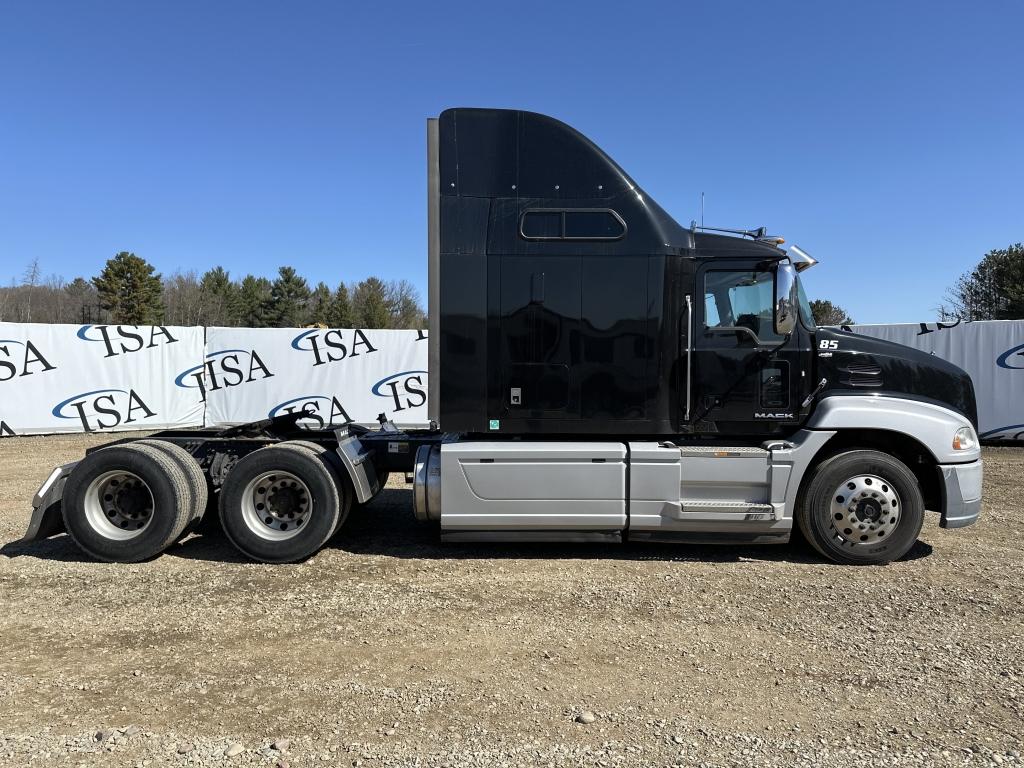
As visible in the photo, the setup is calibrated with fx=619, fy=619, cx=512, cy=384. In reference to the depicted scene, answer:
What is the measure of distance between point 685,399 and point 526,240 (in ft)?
6.37

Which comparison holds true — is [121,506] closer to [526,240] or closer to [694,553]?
[526,240]

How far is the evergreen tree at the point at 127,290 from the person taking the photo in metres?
53.7

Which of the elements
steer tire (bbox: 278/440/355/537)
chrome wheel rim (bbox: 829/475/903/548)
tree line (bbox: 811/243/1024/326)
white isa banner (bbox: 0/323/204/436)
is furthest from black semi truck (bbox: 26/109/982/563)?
tree line (bbox: 811/243/1024/326)

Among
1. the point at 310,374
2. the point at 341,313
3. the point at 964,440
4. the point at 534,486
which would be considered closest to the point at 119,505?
the point at 534,486

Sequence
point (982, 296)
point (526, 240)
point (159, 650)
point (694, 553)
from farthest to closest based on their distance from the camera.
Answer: point (982, 296) → point (694, 553) → point (526, 240) → point (159, 650)

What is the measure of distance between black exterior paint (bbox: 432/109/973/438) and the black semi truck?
0.02m

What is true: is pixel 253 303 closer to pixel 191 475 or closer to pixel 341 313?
pixel 341 313

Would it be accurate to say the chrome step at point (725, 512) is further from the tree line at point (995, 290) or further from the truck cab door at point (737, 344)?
the tree line at point (995, 290)

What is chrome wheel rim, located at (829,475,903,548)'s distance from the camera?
5.32 metres

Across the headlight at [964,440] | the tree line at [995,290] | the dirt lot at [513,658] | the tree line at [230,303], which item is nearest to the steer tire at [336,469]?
the dirt lot at [513,658]

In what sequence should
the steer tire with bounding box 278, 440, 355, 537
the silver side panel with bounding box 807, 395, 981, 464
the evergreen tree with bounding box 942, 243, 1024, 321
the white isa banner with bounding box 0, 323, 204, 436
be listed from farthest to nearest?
the evergreen tree with bounding box 942, 243, 1024, 321, the white isa banner with bounding box 0, 323, 204, 436, the steer tire with bounding box 278, 440, 355, 537, the silver side panel with bounding box 807, 395, 981, 464

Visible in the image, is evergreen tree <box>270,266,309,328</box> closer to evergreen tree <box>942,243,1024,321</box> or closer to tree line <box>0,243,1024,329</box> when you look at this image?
tree line <box>0,243,1024,329</box>

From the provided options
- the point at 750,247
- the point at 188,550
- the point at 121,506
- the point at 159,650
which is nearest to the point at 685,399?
the point at 750,247

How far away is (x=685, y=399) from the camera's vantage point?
17.6 feet
